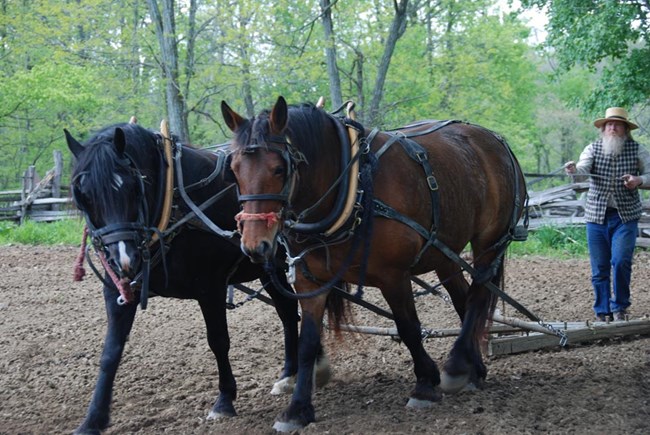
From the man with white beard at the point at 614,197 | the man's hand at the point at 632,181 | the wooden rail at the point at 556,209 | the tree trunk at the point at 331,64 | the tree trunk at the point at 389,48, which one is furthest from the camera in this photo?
the tree trunk at the point at 389,48

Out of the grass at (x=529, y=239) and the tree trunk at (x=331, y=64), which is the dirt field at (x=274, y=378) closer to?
the grass at (x=529, y=239)

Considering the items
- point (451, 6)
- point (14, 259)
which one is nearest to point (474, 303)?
point (14, 259)

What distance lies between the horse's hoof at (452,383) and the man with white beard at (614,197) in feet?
7.45

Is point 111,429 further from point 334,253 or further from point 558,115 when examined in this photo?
point 558,115

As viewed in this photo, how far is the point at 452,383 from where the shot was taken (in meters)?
4.51

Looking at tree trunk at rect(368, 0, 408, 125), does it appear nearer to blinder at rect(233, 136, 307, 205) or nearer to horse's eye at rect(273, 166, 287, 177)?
blinder at rect(233, 136, 307, 205)

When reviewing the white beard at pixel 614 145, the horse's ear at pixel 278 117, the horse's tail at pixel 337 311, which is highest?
the horse's ear at pixel 278 117

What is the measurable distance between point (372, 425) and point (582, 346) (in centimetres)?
240

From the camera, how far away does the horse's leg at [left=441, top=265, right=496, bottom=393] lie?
14.8ft

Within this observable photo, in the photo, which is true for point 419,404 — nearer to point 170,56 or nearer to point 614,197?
point 614,197

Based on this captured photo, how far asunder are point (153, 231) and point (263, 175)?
2.85 ft

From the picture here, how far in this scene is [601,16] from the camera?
32.9ft

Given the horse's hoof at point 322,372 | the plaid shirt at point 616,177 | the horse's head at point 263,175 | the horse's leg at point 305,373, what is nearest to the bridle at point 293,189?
the horse's head at point 263,175

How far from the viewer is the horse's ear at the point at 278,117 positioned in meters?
3.51
